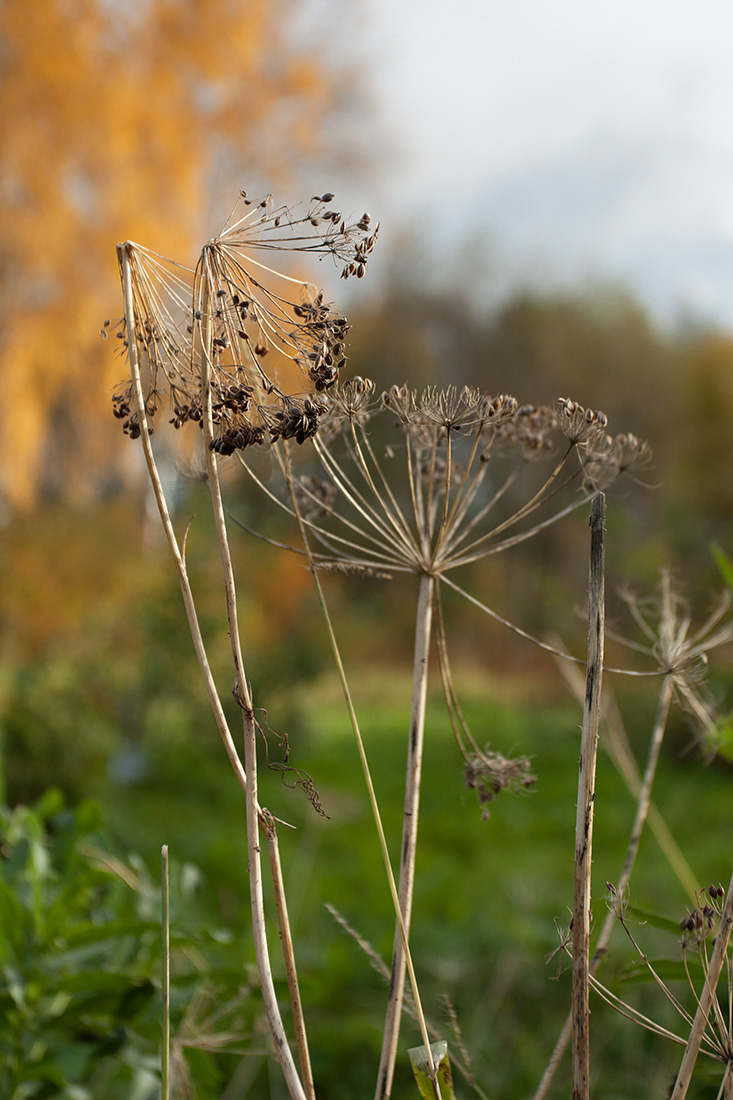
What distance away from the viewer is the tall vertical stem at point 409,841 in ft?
1.87

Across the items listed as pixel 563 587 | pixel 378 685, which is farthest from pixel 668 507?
pixel 563 587

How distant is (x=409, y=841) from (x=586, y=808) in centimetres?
14

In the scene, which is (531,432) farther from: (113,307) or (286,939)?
(113,307)

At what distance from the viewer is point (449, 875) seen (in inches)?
180

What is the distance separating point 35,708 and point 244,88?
1106cm

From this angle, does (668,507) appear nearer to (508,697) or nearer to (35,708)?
(508,697)

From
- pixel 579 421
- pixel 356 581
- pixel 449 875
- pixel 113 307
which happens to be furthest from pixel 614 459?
pixel 356 581

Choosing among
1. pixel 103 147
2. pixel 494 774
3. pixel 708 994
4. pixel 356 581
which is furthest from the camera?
pixel 356 581

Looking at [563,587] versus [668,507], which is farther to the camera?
[563,587]

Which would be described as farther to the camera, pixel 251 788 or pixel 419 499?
pixel 419 499

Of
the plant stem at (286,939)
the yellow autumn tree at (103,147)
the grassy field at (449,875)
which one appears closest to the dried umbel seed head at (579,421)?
the grassy field at (449,875)

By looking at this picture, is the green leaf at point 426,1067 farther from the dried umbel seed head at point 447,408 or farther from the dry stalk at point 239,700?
the dried umbel seed head at point 447,408

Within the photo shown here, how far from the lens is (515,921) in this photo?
3285 millimetres

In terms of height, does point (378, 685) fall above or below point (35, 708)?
below
